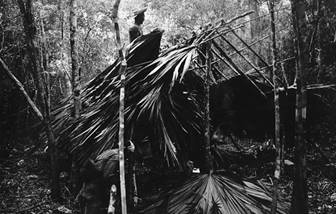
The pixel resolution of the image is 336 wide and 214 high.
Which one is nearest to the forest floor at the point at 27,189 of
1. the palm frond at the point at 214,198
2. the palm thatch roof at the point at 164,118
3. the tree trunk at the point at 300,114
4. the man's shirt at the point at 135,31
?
the palm thatch roof at the point at 164,118

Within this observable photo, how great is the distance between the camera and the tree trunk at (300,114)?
2.90m

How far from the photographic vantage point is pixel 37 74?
15.3 ft

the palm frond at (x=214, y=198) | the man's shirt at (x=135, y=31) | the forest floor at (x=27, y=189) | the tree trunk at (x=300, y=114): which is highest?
the man's shirt at (x=135, y=31)

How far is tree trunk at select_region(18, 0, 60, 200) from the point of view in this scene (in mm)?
4586

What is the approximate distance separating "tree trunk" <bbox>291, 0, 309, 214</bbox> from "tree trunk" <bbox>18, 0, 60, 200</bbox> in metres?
3.42

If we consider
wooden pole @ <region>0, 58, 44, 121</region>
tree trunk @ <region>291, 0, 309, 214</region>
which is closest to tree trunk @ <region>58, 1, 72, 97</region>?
wooden pole @ <region>0, 58, 44, 121</region>

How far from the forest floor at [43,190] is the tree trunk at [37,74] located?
0.35 m

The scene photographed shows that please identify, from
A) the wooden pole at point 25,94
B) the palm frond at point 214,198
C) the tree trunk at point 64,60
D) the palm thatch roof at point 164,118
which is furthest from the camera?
the tree trunk at point 64,60

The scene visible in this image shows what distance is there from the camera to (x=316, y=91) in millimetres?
5414

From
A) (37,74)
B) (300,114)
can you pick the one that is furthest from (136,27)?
(300,114)

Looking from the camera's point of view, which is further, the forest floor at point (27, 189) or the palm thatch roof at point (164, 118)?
the forest floor at point (27, 189)

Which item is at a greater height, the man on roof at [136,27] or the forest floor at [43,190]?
the man on roof at [136,27]

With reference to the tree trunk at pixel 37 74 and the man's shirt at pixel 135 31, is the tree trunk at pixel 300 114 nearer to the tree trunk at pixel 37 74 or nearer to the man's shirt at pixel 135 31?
the man's shirt at pixel 135 31

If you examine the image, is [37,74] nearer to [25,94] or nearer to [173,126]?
[25,94]
